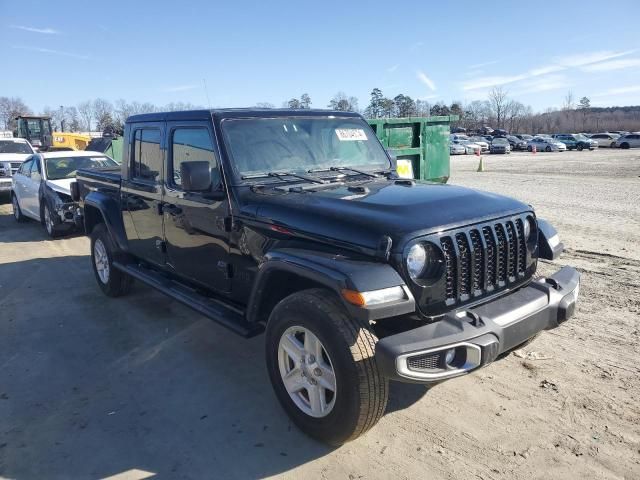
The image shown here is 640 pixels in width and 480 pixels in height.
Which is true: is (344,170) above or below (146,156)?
below

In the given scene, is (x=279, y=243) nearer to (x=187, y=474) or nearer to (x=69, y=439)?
(x=187, y=474)

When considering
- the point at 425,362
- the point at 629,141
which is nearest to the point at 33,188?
the point at 425,362

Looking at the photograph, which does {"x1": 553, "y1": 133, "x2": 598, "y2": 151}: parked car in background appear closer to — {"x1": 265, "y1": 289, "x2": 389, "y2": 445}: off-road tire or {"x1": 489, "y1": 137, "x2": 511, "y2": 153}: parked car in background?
{"x1": 489, "y1": 137, "x2": 511, "y2": 153}: parked car in background

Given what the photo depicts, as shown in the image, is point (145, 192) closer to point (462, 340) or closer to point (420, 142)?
point (462, 340)

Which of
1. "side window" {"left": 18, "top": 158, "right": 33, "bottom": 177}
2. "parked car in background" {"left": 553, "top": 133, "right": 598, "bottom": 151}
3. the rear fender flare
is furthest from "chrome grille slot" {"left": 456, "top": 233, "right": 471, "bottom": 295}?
"parked car in background" {"left": 553, "top": 133, "right": 598, "bottom": 151}

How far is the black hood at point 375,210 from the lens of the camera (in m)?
2.88

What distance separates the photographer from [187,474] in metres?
2.85

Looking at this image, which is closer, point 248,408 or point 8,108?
point 248,408

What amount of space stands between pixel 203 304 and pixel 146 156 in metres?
1.78


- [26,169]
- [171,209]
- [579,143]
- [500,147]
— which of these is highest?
[579,143]

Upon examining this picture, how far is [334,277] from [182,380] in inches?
76.1

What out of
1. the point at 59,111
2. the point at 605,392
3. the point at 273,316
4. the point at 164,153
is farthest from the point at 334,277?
the point at 59,111

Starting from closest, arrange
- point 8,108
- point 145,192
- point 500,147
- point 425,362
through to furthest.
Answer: point 425,362
point 145,192
point 500,147
point 8,108

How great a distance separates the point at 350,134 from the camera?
4.52m
